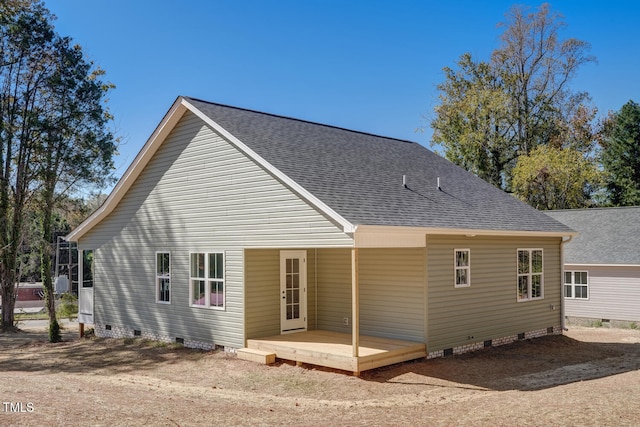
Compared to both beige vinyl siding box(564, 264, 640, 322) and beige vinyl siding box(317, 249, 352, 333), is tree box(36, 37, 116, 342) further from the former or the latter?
beige vinyl siding box(564, 264, 640, 322)

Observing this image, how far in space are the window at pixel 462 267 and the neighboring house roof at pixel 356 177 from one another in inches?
28.5

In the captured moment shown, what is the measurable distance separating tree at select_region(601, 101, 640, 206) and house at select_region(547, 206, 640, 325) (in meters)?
16.5

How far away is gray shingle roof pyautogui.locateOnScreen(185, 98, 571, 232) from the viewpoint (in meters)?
12.6

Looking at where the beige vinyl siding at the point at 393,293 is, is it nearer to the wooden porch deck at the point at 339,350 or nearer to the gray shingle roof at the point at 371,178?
the wooden porch deck at the point at 339,350

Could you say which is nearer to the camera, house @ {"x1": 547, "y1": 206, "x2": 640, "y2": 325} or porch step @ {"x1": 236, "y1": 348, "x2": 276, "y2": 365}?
porch step @ {"x1": 236, "y1": 348, "x2": 276, "y2": 365}

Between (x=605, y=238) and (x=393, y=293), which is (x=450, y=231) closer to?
(x=393, y=293)

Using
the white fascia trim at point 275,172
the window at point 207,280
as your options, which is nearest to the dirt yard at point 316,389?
the window at point 207,280

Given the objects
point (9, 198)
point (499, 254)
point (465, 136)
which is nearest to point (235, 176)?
point (499, 254)

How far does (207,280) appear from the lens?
579 inches

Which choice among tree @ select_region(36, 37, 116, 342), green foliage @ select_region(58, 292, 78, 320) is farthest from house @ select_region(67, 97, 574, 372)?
green foliage @ select_region(58, 292, 78, 320)

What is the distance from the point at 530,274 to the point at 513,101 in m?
27.7

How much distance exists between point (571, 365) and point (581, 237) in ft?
39.0

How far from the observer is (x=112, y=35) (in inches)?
937

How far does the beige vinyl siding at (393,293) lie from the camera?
519 inches
